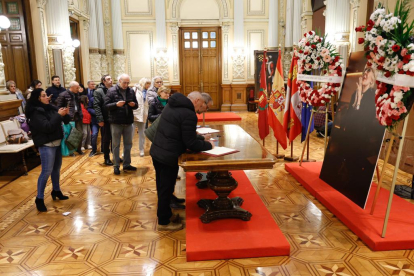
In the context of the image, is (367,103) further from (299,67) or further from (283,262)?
(283,262)

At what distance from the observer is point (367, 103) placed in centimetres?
346

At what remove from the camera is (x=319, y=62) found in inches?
172

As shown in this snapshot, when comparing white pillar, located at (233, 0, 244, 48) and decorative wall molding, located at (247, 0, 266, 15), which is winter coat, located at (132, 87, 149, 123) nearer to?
white pillar, located at (233, 0, 244, 48)

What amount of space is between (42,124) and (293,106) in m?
3.67

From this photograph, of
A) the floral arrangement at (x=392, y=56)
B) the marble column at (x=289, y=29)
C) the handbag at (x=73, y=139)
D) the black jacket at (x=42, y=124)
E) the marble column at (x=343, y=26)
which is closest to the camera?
the floral arrangement at (x=392, y=56)

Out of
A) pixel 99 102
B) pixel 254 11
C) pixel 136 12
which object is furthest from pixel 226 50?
pixel 99 102

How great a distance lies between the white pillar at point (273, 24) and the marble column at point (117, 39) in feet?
19.3

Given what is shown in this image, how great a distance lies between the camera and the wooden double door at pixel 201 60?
1295cm

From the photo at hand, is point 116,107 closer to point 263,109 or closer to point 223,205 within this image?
point 223,205

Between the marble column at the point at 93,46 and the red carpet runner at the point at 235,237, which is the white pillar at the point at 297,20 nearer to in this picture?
the marble column at the point at 93,46

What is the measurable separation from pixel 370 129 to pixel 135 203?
2.77 m

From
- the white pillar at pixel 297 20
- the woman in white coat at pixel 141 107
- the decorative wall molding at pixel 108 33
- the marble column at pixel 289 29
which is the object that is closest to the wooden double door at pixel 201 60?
the marble column at pixel 289 29

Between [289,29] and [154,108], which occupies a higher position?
[289,29]

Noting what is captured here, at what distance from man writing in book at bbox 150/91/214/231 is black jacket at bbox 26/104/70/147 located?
4.16ft
